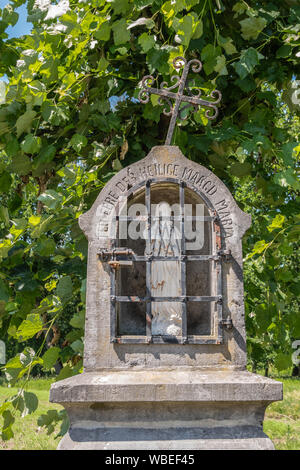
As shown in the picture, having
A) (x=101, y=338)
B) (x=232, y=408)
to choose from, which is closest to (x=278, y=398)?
(x=232, y=408)

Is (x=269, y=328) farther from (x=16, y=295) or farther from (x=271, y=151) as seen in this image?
(x=16, y=295)

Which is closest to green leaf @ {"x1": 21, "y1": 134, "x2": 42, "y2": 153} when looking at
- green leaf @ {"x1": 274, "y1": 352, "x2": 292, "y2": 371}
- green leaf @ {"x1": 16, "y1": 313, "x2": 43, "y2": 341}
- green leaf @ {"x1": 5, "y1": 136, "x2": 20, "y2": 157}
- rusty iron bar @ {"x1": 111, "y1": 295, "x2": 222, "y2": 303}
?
green leaf @ {"x1": 5, "y1": 136, "x2": 20, "y2": 157}

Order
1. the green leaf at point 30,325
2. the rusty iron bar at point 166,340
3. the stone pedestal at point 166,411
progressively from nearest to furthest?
1. the stone pedestal at point 166,411
2. the rusty iron bar at point 166,340
3. the green leaf at point 30,325

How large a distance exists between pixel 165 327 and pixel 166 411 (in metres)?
0.54

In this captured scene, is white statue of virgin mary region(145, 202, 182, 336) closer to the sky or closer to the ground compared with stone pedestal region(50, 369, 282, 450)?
closer to the sky

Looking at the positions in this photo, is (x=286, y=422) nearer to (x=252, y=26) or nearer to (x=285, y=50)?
(x=285, y=50)

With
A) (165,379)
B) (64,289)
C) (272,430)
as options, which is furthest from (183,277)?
(272,430)

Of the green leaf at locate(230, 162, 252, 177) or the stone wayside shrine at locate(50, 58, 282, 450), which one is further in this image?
the green leaf at locate(230, 162, 252, 177)

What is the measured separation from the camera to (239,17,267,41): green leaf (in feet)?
10.6

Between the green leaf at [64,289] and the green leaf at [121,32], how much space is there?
166cm

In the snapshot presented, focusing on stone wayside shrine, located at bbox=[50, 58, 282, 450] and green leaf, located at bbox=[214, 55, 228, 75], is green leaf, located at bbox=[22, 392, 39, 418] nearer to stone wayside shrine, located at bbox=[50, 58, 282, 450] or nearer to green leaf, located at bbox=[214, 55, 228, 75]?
stone wayside shrine, located at bbox=[50, 58, 282, 450]

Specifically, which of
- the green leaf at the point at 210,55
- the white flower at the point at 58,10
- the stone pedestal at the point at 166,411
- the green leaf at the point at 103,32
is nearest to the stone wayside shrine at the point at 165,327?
the stone pedestal at the point at 166,411

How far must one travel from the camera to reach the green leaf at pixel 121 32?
10.3 ft

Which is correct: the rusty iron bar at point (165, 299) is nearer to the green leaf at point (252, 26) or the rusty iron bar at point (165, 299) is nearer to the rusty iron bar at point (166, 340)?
the rusty iron bar at point (166, 340)
